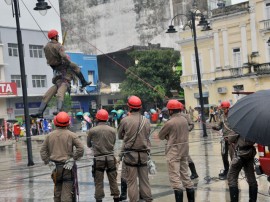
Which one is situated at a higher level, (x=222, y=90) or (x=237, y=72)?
(x=237, y=72)

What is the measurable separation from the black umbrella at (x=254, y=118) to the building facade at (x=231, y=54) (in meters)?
35.5

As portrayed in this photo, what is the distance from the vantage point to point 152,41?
A: 59344 mm

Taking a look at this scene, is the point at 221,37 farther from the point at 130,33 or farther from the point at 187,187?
the point at 187,187

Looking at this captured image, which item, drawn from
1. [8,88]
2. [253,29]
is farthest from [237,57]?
[8,88]

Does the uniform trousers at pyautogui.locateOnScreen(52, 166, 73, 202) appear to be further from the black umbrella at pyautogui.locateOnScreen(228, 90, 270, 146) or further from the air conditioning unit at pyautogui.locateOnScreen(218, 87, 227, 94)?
the air conditioning unit at pyautogui.locateOnScreen(218, 87, 227, 94)

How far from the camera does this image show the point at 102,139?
9.39 m

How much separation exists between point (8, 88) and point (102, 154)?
3823cm

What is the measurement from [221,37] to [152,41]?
1486cm

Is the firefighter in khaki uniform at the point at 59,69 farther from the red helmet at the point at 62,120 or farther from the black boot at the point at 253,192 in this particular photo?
the black boot at the point at 253,192

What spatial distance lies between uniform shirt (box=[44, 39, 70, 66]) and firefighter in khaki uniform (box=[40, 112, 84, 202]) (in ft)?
7.82

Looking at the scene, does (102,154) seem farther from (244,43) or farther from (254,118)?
(244,43)

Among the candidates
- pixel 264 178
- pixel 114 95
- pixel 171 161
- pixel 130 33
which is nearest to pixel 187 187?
pixel 171 161

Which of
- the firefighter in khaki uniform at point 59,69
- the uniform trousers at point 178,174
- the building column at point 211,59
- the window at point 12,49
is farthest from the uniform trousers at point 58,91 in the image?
the window at point 12,49

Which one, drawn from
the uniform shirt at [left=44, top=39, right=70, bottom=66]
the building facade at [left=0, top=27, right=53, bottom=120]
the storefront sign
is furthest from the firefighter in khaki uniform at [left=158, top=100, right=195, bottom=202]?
the building facade at [left=0, top=27, right=53, bottom=120]
